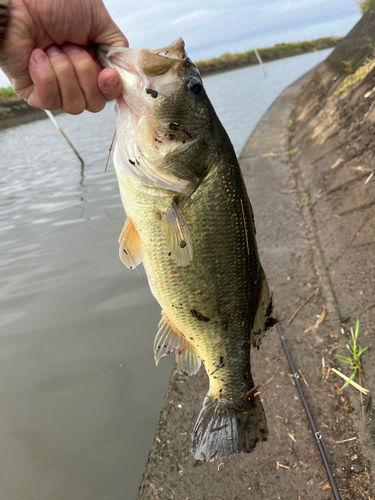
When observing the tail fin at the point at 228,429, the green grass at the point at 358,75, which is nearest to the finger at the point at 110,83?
the tail fin at the point at 228,429

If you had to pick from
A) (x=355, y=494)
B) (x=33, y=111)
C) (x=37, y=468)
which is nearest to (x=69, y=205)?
(x=37, y=468)

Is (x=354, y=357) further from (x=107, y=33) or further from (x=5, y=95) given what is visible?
(x=5, y=95)

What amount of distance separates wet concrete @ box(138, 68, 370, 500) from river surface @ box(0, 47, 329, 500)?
0.24 m

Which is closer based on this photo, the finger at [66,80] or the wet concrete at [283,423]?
the finger at [66,80]

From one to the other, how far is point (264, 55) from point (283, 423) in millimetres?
67506

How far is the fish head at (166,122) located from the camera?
5.08 ft

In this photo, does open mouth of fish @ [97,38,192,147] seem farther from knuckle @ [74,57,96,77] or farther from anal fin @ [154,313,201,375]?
anal fin @ [154,313,201,375]

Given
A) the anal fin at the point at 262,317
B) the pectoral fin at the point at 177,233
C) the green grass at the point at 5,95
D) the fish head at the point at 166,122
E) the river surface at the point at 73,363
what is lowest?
the green grass at the point at 5,95

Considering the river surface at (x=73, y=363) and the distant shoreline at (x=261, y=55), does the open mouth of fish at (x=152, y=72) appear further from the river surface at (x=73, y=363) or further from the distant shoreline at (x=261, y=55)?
the distant shoreline at (x=261, y=55)

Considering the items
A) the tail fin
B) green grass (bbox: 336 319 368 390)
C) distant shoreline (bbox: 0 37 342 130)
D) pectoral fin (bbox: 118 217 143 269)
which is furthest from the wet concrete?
distant shoreline (bbox: 0 37 342 130)

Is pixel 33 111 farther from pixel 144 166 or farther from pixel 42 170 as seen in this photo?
pixel 144 166

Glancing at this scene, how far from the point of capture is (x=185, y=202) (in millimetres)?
1624

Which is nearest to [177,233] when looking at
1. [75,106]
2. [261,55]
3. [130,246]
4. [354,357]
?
[130,246]

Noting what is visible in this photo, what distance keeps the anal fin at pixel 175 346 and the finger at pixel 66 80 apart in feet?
3.92
